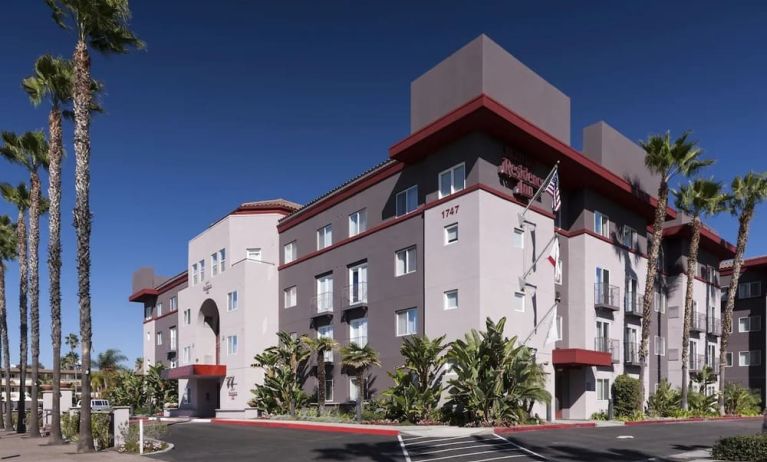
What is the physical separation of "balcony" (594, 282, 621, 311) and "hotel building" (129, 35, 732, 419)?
90 millimetres

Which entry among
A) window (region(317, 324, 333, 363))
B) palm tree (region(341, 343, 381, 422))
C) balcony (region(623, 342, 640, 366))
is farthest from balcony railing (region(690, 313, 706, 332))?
palm tree (region(341, 343, 381, 422))

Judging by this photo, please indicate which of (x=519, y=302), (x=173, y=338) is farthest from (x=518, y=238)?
(x=173, y=338)

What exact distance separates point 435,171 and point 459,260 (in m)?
4.69

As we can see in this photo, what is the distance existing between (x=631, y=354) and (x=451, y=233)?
1435 cm

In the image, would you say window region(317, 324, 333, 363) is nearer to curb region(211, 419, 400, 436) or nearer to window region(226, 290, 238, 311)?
curb region(211, 419, 400, 436)

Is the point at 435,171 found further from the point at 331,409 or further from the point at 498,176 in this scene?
the point at 331,409

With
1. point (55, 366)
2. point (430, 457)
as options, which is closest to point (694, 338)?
point (430, 457)

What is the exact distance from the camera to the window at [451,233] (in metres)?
27.3

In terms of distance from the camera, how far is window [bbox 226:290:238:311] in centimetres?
4025

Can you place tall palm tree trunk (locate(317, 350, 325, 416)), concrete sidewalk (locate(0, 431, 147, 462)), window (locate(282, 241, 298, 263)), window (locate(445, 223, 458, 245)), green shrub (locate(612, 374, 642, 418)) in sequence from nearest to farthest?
concrete sidewalk (locate(0, 431, 147, 462))
window (locate(445, 223, 458, 245))
green shrub (locate(612, 374, 642, 418))
tall palm tree trunk (locate(317, 350, 325, 416))
window (locate(282, 241, 298, 263))

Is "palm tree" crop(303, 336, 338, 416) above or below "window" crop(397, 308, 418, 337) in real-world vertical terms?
below

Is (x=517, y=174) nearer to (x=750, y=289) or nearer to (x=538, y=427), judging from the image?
(x=538, y=427)

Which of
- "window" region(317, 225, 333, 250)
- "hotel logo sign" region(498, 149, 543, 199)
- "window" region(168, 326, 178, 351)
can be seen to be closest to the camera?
"hotel logo sign" region(498, 149, 543, 199)

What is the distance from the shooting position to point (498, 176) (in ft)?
89.9
